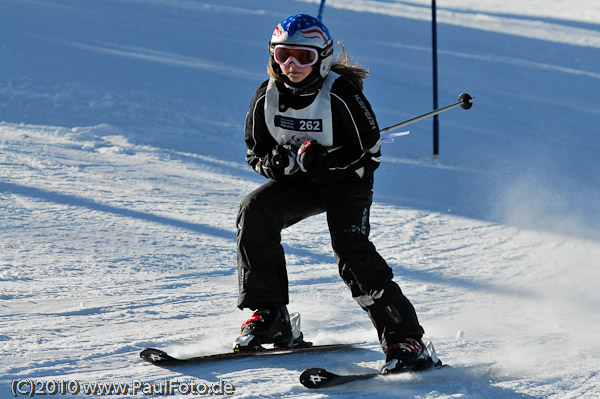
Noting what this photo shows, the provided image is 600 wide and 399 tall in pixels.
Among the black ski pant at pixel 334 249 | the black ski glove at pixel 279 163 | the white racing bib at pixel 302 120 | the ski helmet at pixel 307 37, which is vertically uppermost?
the ski helmet at pixel 307 37

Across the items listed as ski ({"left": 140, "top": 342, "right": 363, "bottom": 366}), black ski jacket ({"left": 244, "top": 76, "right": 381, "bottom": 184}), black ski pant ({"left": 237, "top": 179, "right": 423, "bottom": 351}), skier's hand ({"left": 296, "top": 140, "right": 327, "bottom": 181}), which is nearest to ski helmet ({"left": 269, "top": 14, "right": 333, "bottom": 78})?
black ski jacket ({"left": 244, "top": 76, "right": 381, "bottom": 184})

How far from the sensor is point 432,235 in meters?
5.73

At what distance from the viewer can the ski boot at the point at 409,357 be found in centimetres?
314

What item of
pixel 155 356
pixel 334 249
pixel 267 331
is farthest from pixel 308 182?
pixel 155 356

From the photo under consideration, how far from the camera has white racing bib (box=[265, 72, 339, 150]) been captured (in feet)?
11.1

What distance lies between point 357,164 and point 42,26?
33.9 feet

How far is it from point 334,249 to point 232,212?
8.97 feet

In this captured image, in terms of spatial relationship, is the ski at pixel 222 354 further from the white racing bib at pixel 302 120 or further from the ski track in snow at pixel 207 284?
the white racing bib at pixel 302 120

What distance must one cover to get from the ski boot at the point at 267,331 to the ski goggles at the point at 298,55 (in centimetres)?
110

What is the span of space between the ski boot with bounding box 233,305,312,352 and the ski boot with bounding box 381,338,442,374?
470mm

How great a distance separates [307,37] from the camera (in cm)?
336

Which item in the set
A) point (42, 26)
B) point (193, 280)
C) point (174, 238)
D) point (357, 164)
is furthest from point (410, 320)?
point (42, 26)

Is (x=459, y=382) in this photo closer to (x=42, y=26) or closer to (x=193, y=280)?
(x=193, y=280)

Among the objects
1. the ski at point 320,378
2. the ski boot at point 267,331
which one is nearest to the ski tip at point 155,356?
the ski boot at point 267,331
